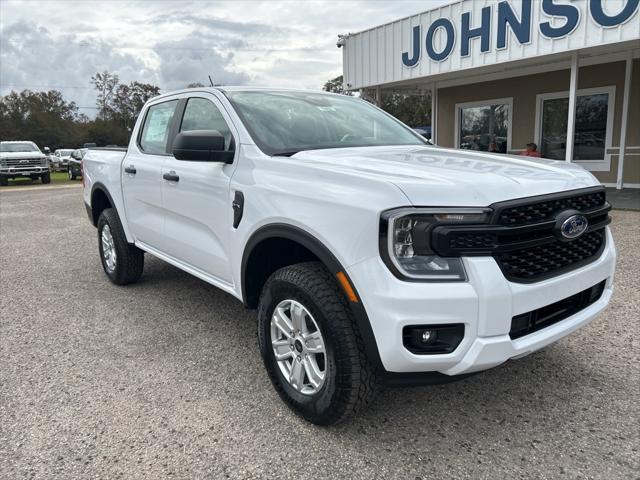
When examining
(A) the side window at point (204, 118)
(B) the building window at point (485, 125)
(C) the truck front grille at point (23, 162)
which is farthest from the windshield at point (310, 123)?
(C) the truck front grille at point (23, 162)

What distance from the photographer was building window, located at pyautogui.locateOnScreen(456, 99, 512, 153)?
14227 millimetres

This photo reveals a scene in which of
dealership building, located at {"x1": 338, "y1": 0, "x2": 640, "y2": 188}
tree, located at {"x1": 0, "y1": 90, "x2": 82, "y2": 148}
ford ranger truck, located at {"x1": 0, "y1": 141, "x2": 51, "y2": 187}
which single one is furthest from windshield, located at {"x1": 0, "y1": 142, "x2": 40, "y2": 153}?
tree, located at {"x1": 0, "y1": 90, "x2": 82, "y2": 148}

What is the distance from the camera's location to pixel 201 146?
122 inches

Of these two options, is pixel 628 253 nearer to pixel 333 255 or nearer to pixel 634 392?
pixel 634 392

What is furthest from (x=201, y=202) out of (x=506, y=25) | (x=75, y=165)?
→ (x=75, y=165)

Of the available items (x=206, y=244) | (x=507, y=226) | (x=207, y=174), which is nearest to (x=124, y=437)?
(x=206, y=244)

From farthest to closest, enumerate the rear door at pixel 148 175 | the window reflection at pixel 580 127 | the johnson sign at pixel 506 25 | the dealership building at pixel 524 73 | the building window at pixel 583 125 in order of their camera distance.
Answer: the window reflection at pixel 580 127
the building window at pixel 583 125
the dealership building at pixel 524 73
the johnson sign at pixel 506 25
the rear door at pixel 148 175

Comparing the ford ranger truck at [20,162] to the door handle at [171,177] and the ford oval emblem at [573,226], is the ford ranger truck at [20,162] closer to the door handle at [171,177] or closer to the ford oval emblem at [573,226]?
the door handle at [171,177]

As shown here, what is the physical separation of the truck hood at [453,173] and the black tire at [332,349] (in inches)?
22.5

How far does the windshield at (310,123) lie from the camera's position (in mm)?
3305

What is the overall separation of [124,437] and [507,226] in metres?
2.17

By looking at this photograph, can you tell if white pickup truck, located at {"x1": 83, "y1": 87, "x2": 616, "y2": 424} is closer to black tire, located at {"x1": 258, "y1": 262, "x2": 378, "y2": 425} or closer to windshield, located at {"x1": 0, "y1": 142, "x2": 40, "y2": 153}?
black tire, located at {"x1": 258, "y1": 262, "x2": 378, "y2": 425}

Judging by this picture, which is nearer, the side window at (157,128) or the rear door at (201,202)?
the rear door at (201,202)

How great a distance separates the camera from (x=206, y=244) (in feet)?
11.7
